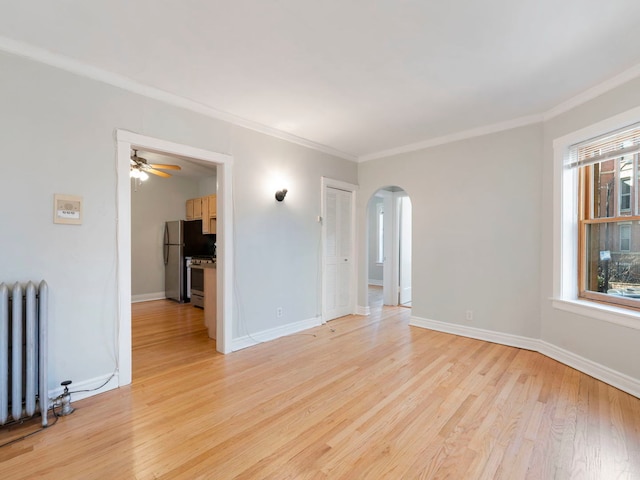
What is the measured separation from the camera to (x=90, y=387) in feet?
7.98

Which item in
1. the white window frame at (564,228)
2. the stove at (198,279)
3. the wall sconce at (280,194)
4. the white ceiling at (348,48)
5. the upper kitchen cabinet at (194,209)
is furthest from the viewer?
the upper kitchen cabinet at (194,209)

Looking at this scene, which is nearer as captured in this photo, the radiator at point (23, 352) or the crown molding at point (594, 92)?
the radiator at point (23, 352)

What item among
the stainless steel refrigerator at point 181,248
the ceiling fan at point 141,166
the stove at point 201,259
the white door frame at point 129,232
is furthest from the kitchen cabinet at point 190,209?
the white door frame at point 129,232

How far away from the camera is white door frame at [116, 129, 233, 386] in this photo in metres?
2.60

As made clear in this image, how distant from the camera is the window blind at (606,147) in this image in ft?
8.50

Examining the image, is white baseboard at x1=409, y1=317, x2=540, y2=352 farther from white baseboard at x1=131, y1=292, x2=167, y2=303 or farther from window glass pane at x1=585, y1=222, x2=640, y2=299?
white baseboard at x1=131, y1=292, x2=167, y2=303

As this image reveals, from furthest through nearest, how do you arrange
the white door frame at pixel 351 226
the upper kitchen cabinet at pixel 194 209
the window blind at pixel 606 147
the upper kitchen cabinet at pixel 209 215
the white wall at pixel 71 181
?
1. the upper kitchen cabinet at pixel 194 209
2. the upper kitchen cabinet at pixel 209 215
3. the white door frame at pixel 351 226
4. the window blind at pixel 606 147
5. the white wall at pixel 71 181

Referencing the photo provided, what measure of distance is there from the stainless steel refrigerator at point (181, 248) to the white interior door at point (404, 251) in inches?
153

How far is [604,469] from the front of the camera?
165 cm

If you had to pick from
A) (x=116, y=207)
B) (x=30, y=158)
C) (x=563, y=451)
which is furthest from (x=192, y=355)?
(x=563, y=451)

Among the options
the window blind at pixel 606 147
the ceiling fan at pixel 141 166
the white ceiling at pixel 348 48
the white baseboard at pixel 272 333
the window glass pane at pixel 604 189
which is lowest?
the white baseboard at pixel 272 333

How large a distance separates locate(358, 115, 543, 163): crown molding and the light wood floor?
8.56ft

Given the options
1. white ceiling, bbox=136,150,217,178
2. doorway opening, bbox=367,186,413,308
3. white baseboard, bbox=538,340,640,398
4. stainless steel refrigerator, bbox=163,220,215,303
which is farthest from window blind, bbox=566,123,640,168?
stainless steel refrigerator, bbox=163,220,215,303

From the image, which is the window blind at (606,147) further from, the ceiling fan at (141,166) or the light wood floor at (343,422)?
the ceiling fan at (141,166)
